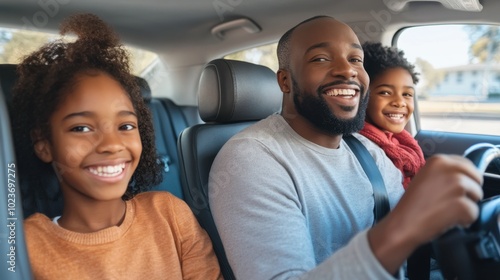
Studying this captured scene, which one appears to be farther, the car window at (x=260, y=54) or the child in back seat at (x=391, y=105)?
the car window at (x=260, y=54)

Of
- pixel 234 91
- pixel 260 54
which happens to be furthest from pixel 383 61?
pixel 260 54

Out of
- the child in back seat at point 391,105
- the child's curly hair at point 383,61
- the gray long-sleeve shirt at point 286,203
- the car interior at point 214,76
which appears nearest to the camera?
the gray long-sleeve shirt at point 286,203

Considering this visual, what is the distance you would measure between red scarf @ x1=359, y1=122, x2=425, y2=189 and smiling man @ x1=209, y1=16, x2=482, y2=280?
2.9 inches

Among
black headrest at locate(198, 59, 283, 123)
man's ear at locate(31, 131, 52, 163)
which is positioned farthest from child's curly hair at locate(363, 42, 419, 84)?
man's ear at locate(31, 131, 52, 163)

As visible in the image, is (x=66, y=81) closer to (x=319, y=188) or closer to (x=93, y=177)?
(x=93, y=177)

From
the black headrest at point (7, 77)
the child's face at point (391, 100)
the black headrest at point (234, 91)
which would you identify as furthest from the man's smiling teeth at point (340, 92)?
the black headrest at point (7, 77)

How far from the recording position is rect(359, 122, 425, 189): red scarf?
1892mm

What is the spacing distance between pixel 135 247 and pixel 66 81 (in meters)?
0.47

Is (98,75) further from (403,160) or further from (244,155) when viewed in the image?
(403,160)

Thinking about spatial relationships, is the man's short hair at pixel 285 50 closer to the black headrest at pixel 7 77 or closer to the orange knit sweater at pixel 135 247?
the orange knit sweater at pixel 135 247

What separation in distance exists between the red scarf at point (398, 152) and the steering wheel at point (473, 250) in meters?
0.97

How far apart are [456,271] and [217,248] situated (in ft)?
2.40

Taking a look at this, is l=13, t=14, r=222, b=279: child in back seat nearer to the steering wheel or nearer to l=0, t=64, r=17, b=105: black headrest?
l=0, t=64, r=17, b=105: black headrest

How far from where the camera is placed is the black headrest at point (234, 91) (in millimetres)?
1798
